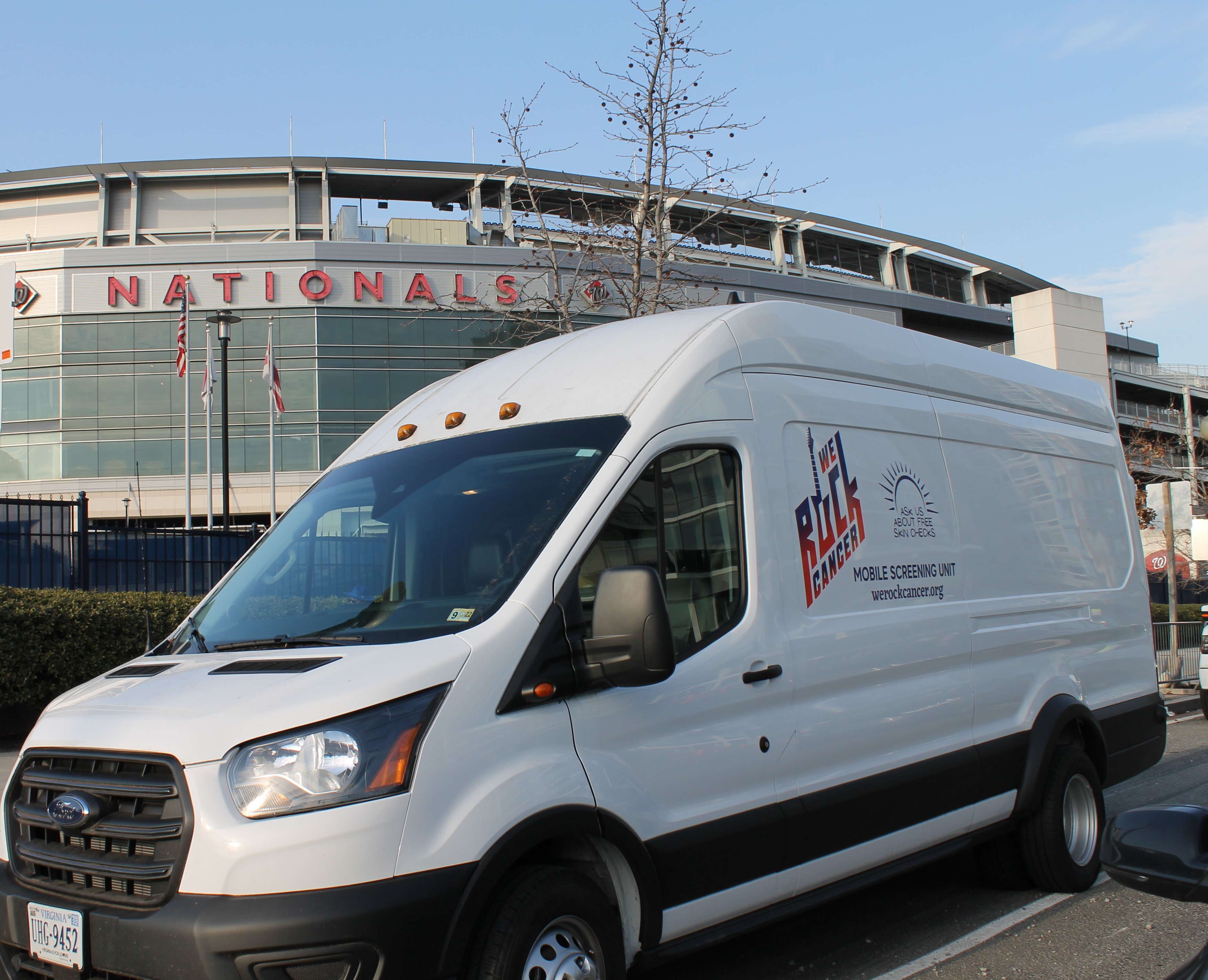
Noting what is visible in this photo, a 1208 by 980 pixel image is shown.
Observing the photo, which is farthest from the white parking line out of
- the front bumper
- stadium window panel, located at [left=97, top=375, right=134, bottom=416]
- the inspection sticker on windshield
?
stadium window panel, located at [left=97, top=375, right=134, bottom=416]

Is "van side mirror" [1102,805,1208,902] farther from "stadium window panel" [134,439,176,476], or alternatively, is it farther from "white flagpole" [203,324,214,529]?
"stadium window panel" [134,439,176,476]

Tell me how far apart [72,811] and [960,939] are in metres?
3.79

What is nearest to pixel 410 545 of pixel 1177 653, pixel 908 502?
pixel 908 502

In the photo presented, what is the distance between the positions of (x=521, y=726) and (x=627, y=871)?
0.71m

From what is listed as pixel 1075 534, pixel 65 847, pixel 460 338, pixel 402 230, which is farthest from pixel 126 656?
pixel 402 230

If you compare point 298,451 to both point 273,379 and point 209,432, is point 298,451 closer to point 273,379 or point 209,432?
point 209,432

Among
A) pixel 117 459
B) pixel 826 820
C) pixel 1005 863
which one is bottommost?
pixel 1005 863

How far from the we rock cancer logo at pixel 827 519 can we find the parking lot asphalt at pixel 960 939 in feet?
5.36

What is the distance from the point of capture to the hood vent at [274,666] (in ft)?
10.2

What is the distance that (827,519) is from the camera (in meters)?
4.48

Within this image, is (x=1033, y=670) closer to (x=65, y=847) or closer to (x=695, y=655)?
(x=695, y=655)

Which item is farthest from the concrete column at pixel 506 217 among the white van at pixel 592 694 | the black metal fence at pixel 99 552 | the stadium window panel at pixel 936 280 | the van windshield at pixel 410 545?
the van windshield at pixel 410 545

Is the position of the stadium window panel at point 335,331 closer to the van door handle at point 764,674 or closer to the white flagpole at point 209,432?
the white flagpole at point 209,432

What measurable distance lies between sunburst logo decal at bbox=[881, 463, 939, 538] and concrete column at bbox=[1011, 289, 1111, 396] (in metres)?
17.0
